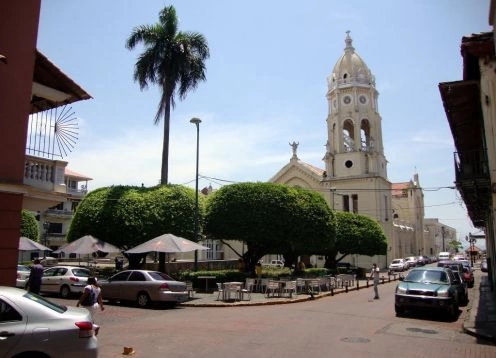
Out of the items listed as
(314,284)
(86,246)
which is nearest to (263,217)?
(314,284)

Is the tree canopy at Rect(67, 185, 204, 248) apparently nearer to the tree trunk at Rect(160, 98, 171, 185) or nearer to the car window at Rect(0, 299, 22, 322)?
the tree trunk at Rect(160, 98, 171, 185)

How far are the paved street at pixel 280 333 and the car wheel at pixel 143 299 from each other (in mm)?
505

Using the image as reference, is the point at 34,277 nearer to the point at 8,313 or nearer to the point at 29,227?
the point at 8,313

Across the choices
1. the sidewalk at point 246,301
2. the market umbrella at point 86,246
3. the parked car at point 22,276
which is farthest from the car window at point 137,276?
the parked car at point 22,276

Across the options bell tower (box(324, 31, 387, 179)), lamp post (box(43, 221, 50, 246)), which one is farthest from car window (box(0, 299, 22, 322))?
bell tower (box(324, 31, 387, 179))

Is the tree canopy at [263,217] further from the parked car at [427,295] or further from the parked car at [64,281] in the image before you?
the parked car at [427,295]

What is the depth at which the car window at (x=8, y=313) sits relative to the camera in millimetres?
5965

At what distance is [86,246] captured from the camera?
894 inches

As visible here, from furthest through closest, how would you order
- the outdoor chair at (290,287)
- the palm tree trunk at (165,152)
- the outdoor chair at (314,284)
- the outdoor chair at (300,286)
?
the palm tree trunk at (165,152) → the outdoor chair at (300,286) → the outdoor chair at (314,284) → the outdoor chair at (290,287)

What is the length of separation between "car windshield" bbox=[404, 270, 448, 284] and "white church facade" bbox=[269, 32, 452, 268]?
134 feet

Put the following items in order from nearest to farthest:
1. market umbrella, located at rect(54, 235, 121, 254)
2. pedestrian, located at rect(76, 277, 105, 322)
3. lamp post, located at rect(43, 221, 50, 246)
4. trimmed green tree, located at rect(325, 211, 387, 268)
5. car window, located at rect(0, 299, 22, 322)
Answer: car window, located at rect(0, 299, 22, 322), pedestrian, located at rect(76, 277, 105, 322), market umbrella, located at rect(54, 235, 121, 254), trimmed green tree, located at rect(325, 211, 387, 268), lamp post, located at rect(43, 221, 50, 246)

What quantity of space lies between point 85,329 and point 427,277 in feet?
44.6

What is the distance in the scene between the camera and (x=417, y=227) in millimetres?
91125

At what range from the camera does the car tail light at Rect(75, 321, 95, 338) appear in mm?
6391
